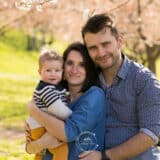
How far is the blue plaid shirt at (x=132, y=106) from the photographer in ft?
11.8

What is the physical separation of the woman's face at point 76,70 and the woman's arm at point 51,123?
12.0 inches

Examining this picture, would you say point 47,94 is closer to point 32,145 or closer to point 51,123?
point 51,123

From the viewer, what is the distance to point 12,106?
17688mm

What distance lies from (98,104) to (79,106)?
129mm

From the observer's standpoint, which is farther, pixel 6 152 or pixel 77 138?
pixel 6 152

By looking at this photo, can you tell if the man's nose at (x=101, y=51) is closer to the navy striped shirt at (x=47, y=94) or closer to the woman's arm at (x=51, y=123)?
the navy striped shirt at (x=47, y=94)

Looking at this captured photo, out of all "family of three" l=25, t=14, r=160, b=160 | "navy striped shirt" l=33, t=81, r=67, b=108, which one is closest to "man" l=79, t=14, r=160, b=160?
"family of three" l=25, t=14, r=160, b=160

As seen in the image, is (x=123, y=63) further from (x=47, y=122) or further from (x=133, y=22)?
(x=133, y=22)

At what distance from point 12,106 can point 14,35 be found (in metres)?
36.6

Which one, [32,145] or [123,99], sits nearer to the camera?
[123,99]

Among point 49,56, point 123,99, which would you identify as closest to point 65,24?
point 49,56

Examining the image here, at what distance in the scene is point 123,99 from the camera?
3.68 m

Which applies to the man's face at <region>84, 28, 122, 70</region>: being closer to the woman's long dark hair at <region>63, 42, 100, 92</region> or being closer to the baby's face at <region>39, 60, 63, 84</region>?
the woman's long dark hair at <region>63, 42, 100, 92</region>

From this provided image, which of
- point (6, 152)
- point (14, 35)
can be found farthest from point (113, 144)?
point (14, 35)
